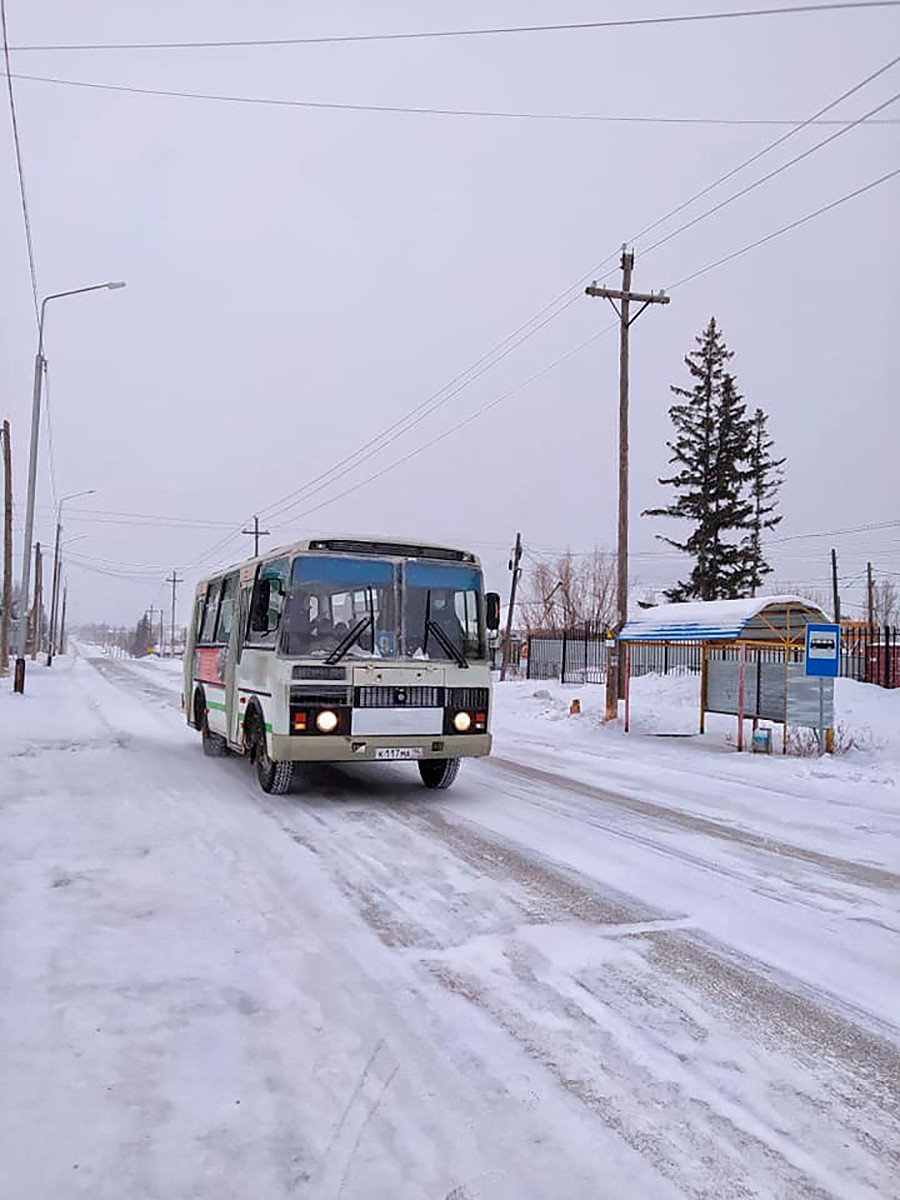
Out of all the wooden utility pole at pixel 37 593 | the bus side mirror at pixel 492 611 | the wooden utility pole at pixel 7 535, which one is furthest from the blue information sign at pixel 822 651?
the wooden utility pole at pixel 37 593

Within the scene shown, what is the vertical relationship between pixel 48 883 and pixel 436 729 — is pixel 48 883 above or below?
below

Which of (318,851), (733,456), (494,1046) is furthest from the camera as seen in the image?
(733,456)

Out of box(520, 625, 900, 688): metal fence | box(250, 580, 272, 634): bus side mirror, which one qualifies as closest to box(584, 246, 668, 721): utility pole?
box(520, 625, 900, 688): metal fence

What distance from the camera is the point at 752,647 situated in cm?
1761

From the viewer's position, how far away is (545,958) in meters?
5.22

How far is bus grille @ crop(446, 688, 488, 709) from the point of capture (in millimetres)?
10266

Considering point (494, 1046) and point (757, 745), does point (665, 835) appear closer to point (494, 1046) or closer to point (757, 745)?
point (494, 1046)

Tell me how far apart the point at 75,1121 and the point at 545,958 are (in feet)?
8.44

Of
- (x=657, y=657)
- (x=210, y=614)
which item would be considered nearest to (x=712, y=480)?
(x=657, y=657)

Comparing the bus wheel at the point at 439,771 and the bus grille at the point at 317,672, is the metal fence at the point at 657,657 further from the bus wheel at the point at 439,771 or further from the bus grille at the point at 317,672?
the bus grille at the point at 317,672

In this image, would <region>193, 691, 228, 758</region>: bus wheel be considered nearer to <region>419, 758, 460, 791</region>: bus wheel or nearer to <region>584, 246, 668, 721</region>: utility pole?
<region>419, 758, 460, 791</region>: bus wheel

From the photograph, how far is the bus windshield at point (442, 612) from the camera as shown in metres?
10.3

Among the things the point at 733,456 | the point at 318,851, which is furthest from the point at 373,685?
the point at 733,456

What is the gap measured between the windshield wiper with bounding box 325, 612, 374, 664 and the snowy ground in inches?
59.7
